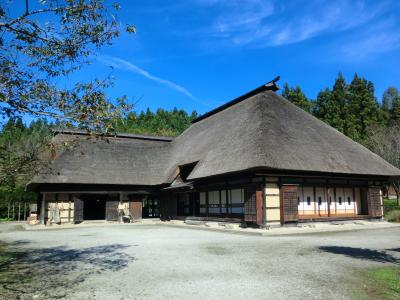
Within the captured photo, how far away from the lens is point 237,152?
19734 millimetres

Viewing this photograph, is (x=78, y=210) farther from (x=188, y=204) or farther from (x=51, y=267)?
(x=51, y=267)

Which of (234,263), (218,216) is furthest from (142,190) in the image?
(234,263)

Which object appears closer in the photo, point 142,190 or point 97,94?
point 97,94

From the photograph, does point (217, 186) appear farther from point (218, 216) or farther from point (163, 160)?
point (163, 160)

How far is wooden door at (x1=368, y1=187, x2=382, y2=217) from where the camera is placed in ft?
73.1

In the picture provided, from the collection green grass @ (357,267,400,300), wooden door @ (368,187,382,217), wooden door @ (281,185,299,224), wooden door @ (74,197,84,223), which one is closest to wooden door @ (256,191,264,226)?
wooden door @ (281,185,299,224)

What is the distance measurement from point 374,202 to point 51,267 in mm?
20354

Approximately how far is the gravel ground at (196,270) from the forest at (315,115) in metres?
2.22

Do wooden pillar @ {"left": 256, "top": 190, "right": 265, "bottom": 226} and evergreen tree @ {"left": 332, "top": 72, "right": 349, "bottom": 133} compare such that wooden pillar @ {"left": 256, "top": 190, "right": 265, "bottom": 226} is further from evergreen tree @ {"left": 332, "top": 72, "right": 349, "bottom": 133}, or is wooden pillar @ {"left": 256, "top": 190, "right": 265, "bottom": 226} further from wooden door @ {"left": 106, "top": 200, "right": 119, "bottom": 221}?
evergreen tree @ {"left": 332, "top": 72, "right": 349, "bottom": 133}

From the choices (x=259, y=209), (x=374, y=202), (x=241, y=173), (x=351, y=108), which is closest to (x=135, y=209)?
(x=241, y=173)

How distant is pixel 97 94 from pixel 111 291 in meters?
3.64

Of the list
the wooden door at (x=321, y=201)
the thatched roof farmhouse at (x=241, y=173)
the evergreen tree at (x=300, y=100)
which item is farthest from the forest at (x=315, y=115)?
the wooden door at (x=321, y=201)

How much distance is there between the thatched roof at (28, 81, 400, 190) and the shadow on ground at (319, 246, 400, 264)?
21.4 ft

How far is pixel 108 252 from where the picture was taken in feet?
35.7
